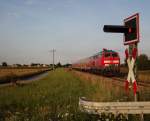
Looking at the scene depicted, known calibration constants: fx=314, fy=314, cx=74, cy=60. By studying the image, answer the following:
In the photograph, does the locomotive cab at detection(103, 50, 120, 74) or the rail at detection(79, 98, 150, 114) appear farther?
the locomotive cab at detection(103, 50, 120, 74)

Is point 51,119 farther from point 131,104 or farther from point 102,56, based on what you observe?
point 102,56

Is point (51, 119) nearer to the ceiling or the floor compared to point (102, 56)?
nearer to the floor

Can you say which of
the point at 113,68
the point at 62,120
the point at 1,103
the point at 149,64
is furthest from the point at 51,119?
the point at 149,64

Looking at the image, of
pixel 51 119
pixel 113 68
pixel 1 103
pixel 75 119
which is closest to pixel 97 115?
pixel 75 119

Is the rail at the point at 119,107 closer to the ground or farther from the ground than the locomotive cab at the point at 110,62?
closer to the ground

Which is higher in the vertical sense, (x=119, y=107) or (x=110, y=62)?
(x=110, y=62)

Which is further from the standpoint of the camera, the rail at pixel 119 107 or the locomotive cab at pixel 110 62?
the locomotive cab at pixel 110 62

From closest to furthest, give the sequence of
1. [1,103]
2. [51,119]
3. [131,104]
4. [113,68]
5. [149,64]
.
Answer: [131,104] → [51,119] → [1,103] → [113,68] → [149,64]

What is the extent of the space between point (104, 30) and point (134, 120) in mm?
2783

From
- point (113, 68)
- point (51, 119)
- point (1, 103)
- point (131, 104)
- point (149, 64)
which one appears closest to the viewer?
point (131, 104)

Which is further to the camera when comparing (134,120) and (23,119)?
(23,119)

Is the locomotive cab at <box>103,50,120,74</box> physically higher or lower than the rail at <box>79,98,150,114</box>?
higher

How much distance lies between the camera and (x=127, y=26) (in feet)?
31.8

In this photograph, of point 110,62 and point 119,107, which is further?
point 110,62
